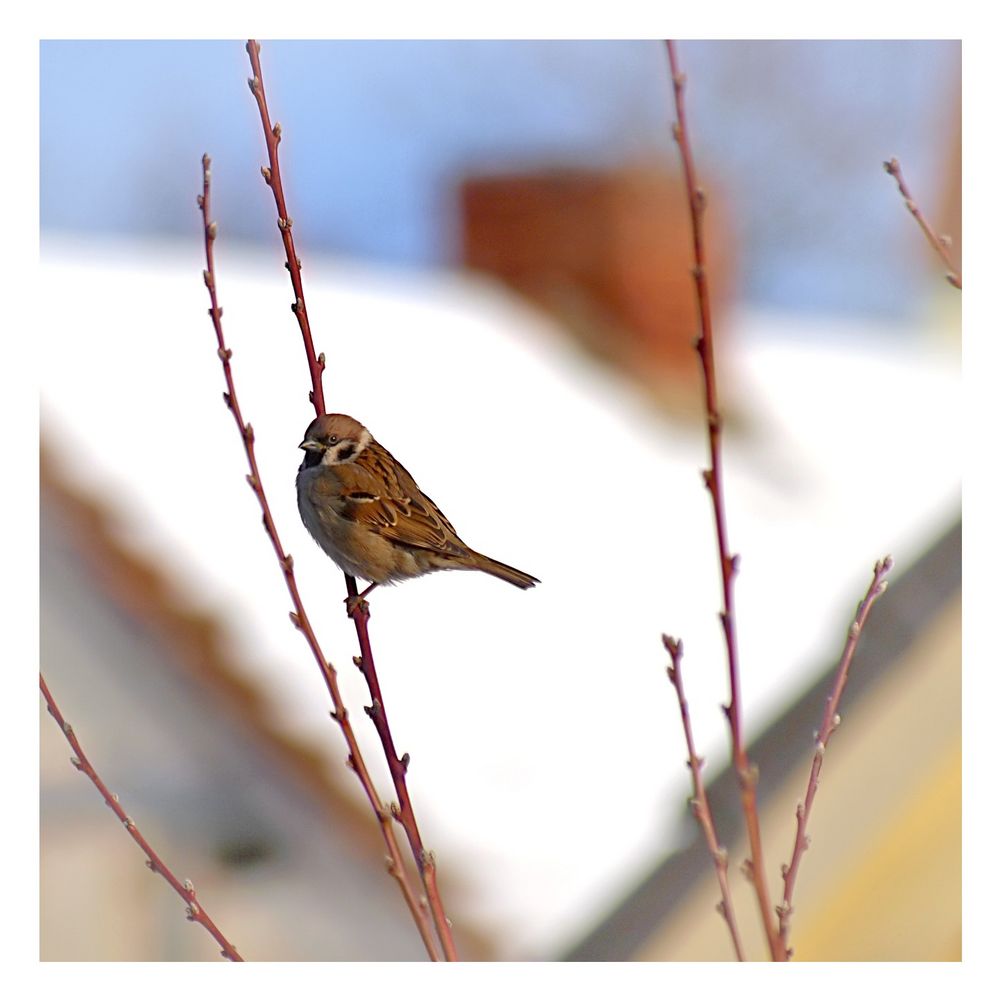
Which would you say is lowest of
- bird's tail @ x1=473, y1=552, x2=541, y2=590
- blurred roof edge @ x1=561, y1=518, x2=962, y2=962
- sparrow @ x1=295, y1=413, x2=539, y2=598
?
blurred roof edge @ x1=561, y1=518, x2=962, y2=962

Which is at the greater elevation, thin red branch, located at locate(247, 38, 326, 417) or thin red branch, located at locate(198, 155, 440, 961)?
thin red branch, located at locate(247, 38, 326, 417)

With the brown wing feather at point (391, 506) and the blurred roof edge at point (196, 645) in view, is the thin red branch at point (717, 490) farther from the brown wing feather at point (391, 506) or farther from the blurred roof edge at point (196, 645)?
the blurred roof edge at point (196, 645)

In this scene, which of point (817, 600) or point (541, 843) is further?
point (817, 600)

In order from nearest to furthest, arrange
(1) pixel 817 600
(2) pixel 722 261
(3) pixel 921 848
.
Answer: (3) pixel 921 848 < (1) pixel 817 600 < (2) pixel 722 261

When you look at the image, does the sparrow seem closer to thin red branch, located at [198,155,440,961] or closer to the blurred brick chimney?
thin red branch, located at [198,155,440,961]

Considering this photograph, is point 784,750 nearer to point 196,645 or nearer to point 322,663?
point 196,645

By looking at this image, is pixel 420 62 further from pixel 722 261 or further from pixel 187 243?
pixel 722 261

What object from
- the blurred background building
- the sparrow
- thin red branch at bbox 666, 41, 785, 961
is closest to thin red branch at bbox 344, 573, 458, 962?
thin red branch at bbox 666, 41, 785, 961
